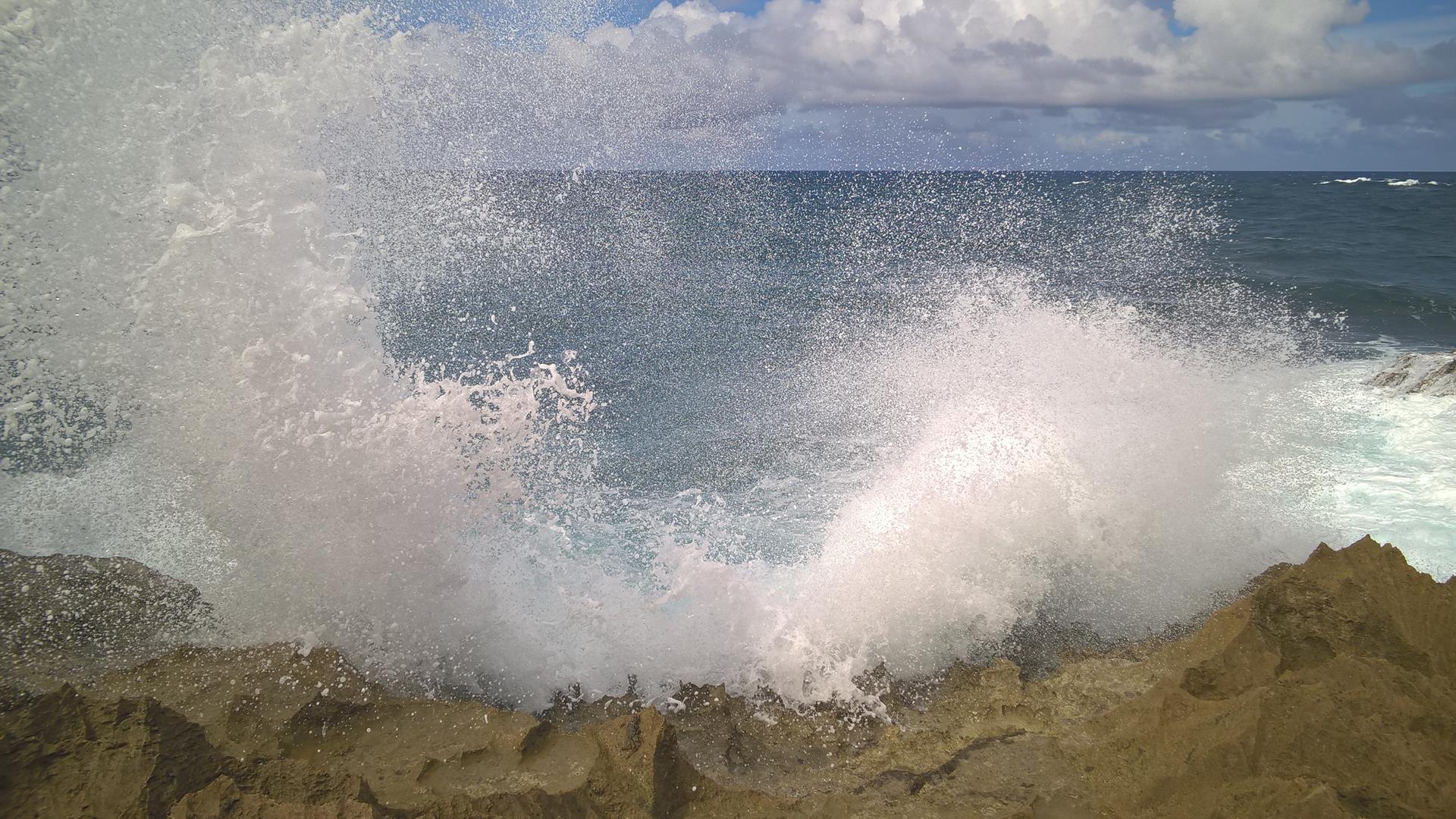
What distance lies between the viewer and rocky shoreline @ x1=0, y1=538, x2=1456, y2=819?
2.54 m

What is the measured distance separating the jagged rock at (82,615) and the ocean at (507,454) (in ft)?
0.66

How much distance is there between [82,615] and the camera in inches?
173

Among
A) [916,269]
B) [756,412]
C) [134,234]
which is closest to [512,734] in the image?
[134,234]

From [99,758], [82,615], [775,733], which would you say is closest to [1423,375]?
[775,733]

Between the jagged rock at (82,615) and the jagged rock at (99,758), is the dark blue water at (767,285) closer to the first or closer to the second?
the jagged rock at (82,615)

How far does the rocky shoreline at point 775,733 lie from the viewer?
254 cm

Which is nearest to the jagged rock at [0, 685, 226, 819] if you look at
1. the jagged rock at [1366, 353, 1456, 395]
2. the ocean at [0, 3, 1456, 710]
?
the ocean at [0, 3, 1456, 710]

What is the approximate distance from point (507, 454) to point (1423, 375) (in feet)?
31.9

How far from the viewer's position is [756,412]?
8.84m

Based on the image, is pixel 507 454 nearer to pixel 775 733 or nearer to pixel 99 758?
pixel 775 733

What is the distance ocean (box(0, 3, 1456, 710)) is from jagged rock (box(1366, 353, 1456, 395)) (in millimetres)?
295

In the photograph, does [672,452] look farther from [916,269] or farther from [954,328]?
[916,269]

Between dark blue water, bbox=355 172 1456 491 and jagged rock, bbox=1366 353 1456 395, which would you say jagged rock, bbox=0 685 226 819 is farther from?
jagged rock, bbox=1366 353 1456 395

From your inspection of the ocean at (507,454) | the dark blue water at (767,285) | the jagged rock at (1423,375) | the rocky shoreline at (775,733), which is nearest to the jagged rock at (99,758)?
the rocky shoreline at (775,733)
